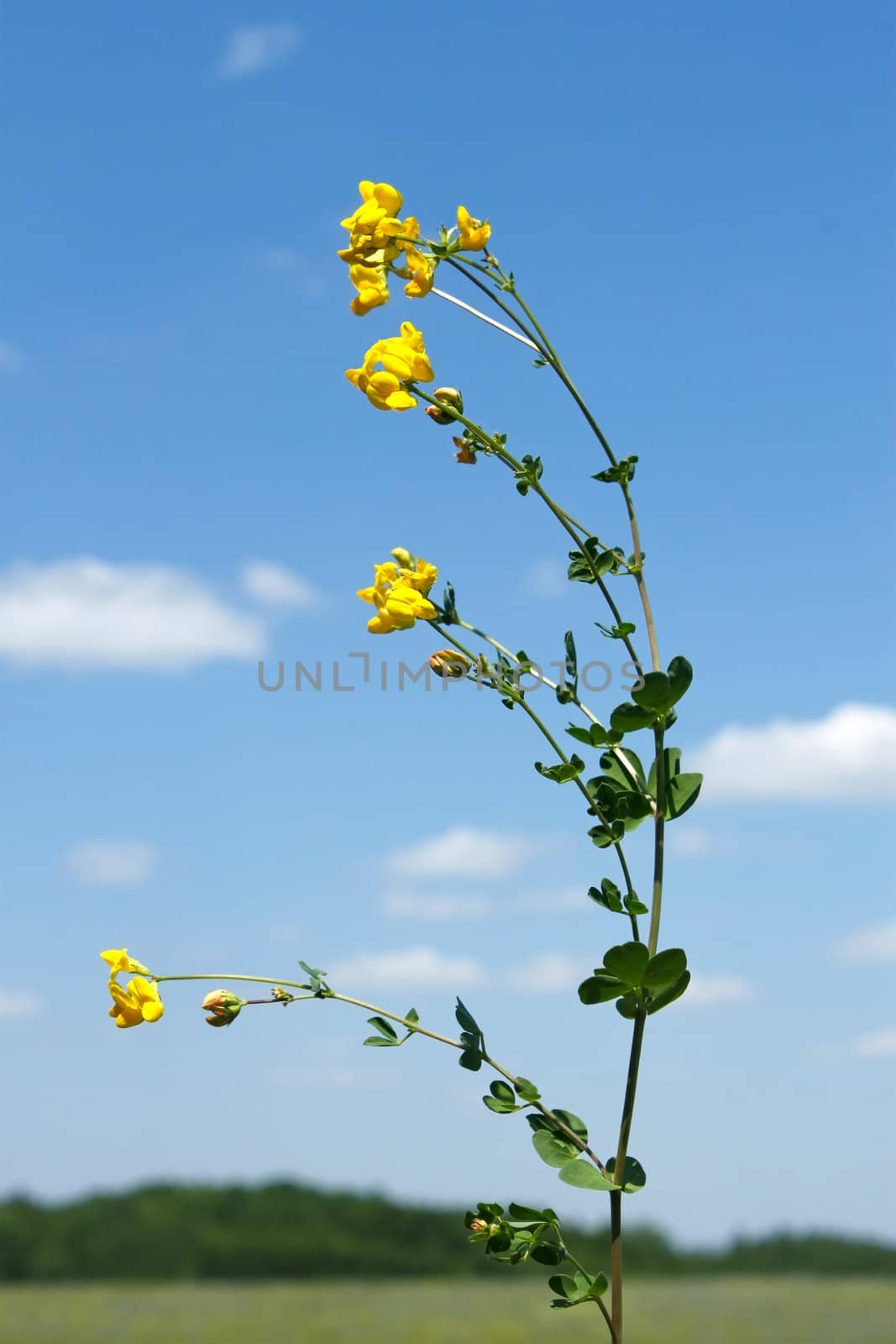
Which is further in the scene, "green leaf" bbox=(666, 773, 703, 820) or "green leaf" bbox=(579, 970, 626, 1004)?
"green leaf" bbox=(666, 773, 703, 820)

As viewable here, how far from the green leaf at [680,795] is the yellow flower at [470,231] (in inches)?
30.8

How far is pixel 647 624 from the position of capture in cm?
173

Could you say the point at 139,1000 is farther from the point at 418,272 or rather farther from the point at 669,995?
the point at 418,272

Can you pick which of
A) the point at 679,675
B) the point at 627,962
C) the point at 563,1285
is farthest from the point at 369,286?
the point at 563,1285

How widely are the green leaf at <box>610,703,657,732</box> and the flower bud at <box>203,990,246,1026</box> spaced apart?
2.04 ft

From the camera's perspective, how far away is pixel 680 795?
1.75 m

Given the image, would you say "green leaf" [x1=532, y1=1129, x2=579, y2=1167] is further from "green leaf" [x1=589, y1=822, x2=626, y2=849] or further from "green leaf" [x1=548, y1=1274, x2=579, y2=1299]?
"green leaf" [x1=589, y1=822, x2=626, y2=849]

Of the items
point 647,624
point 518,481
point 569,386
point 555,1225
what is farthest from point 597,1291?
point 569,386

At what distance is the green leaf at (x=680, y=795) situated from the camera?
1748 mm

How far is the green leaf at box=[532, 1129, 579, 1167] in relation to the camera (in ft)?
5.50

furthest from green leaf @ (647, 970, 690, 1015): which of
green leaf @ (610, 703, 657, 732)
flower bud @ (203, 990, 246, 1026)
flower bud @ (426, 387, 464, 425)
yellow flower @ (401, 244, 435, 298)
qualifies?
yellow flower @ (401, 244, 435, 298)

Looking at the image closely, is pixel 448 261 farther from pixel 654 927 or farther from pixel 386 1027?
pixel 386 1027

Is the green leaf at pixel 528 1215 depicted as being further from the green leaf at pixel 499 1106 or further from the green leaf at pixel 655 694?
the green leaf at pixel 655 694

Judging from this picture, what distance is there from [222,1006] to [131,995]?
0.45ft
